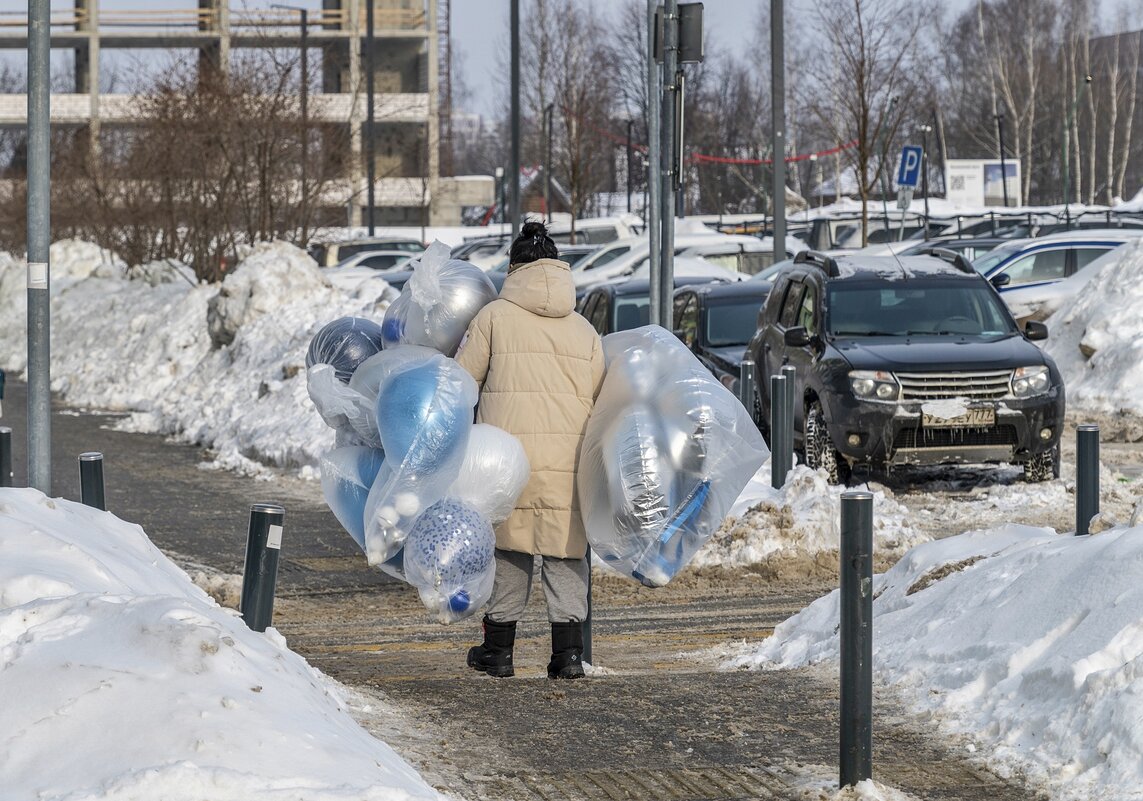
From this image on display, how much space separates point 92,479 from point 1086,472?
14.1ft

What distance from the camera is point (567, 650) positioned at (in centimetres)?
650

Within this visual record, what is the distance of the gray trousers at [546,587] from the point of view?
21.1ft

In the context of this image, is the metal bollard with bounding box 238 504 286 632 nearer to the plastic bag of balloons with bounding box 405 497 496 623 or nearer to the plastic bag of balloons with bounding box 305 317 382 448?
the plastic bag of balloons with bounding box 405 497 496 623

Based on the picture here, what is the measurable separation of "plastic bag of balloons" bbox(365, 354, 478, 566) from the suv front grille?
6414 millimetres

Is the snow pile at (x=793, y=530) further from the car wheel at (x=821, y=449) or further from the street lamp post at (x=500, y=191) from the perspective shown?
the street lamp post at (x=500, y=191)

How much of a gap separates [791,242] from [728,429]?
94.6 ft

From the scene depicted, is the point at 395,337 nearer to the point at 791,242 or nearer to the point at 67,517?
the point at 67,517

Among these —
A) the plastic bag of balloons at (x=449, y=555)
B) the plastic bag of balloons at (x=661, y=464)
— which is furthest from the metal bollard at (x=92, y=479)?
the plastic bag of balloons at (x=661, y=464)

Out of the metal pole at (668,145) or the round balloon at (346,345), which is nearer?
the round balloon at (346,345)

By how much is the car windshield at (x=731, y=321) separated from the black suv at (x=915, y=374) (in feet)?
6.68

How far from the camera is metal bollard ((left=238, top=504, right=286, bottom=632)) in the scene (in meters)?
5.80

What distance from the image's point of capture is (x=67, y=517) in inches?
232

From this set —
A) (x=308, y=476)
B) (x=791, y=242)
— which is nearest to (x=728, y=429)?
(x=308, y=476)

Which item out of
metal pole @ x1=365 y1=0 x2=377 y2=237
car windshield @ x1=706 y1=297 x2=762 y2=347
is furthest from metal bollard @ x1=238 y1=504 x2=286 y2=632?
metal pole @ x1=365 y1=0 x2=377 y2=237
